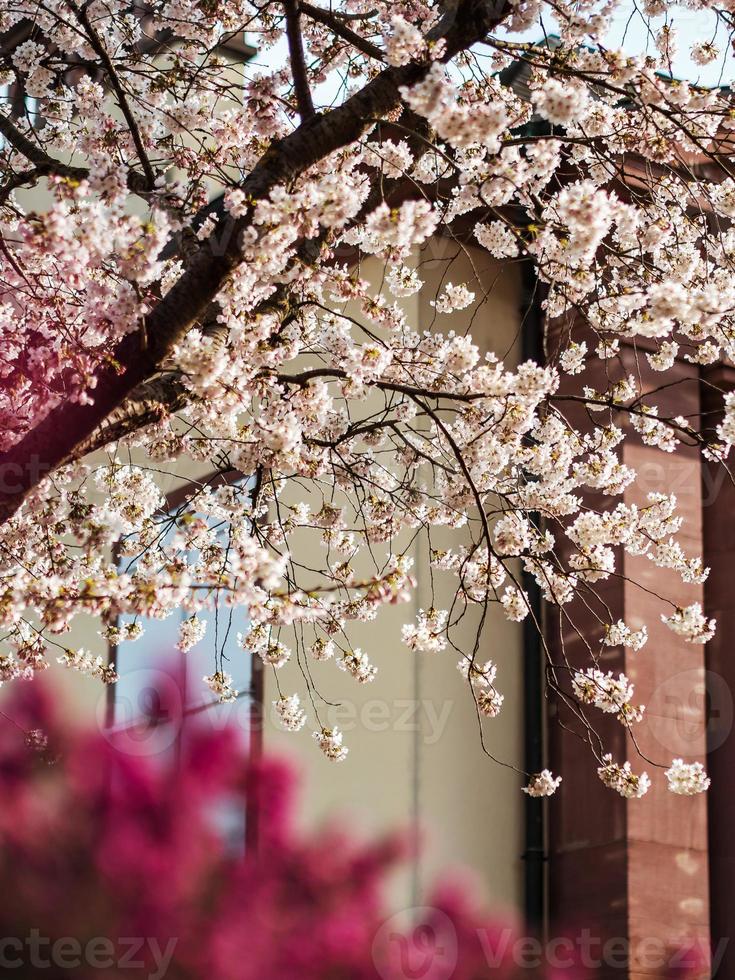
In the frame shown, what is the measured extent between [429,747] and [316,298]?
8.79 ft

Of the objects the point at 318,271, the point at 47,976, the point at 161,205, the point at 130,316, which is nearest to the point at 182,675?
the point at 47,976

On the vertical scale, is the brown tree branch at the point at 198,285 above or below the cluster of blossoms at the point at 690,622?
above

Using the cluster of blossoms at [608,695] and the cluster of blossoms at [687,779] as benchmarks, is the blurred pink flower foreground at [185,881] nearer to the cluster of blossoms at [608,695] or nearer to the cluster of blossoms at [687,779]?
the cluster of blossoms at [608,695]

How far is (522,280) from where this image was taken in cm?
696

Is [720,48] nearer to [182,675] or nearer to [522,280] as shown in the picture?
[522,280]

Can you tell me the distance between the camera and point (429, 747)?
620 cm

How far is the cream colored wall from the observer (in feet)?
20.0

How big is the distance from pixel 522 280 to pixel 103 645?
3.79 m

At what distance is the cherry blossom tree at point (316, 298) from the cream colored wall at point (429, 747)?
112cm

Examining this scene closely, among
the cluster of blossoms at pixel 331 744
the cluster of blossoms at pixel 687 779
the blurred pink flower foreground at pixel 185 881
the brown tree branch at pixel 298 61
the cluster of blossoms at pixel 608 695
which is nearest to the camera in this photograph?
the blurred pink flower foreground at pixel 185 881

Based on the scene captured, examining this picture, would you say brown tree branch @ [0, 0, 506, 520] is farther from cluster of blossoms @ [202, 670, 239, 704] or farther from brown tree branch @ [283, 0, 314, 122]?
cluster of blossoms @ [202, 670, 239, 704]

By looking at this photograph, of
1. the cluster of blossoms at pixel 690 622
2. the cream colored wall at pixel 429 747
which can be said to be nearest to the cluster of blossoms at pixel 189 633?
the cream colored wall at pixel 429 747

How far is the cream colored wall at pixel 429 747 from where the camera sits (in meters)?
6.10

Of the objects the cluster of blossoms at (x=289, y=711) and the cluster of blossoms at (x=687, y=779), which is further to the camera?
the cluster of blossoms at (x=289, y=711)
